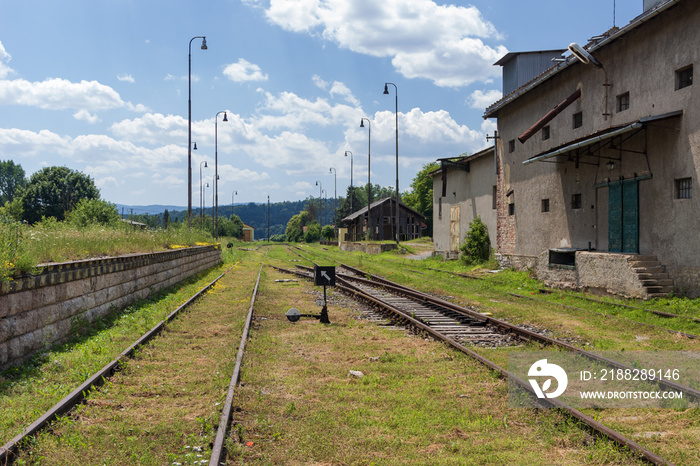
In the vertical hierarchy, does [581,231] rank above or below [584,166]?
below

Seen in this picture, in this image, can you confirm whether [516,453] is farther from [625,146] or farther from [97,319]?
Result: [625,146]

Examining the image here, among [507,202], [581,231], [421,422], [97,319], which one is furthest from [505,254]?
[421,422]

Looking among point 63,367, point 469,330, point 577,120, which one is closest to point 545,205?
point 577,120

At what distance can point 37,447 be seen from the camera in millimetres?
4551

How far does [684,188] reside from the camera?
14.6 m

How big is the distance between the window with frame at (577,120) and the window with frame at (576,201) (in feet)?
8.46

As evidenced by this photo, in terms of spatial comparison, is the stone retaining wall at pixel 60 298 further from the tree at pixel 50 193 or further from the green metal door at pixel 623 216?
the tree at pixel 50 193

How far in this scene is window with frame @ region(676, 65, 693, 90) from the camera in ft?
47.5

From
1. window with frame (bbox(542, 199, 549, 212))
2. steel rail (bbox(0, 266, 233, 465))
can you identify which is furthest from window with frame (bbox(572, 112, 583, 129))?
steel rail (bbox(0, 266, 233, 465))

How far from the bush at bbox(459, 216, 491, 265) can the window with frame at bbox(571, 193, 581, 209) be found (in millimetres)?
9045

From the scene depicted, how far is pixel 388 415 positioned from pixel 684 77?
14064 mm

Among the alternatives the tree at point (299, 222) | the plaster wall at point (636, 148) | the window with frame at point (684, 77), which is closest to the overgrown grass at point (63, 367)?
the plaster wall at point (636, 148)

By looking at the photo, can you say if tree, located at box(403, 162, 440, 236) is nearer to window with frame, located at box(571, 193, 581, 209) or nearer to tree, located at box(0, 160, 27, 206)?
window with frame, located at box(571, 193, 581, 209)

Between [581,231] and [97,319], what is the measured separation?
16.3 metres
